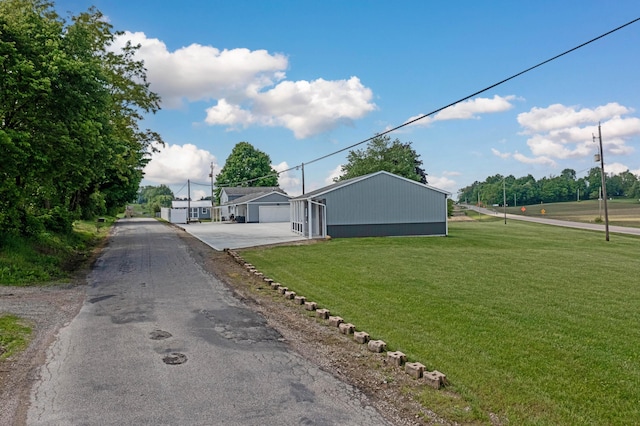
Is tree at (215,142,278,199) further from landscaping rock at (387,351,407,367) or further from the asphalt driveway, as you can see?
landscaping rock at (387,351,407,367)

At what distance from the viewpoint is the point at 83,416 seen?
4.24 metres

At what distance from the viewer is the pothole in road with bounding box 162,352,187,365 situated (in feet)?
18.8

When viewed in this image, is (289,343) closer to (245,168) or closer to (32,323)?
(32,323)

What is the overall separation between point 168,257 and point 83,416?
1363cm

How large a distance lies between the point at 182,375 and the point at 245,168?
→ 77637 millimetres

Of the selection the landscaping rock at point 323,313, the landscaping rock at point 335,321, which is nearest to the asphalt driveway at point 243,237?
the landscaping rock at point 323,313

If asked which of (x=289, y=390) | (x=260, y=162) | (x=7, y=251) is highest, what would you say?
(x=260, y=162)

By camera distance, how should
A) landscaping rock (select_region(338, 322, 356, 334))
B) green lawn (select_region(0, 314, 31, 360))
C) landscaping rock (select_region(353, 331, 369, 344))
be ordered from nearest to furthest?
1. green lawn (select_region(0, 314, 31, 360))
2. landscaping rock (select_region(353, 331, 369, 344))
3. landscaping rock (select_region(338, 322, 356, 334))

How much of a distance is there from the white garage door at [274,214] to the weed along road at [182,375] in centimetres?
4017

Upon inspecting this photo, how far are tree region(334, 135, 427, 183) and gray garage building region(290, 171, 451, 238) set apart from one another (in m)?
25.4

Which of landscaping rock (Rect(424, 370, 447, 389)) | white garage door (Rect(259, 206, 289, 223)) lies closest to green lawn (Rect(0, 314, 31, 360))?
landscaping rock (Rect(424, 370, 447, 389))

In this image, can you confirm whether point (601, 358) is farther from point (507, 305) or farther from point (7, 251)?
point (7, 251)

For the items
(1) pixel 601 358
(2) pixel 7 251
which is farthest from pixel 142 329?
(2) pixel 7 251

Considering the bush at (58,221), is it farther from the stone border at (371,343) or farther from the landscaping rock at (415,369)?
the landscaping rock at (415,369)
